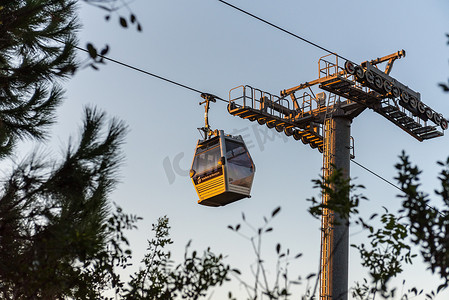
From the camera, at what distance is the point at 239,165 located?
1473 centimetres

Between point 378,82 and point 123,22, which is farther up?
point 378,82

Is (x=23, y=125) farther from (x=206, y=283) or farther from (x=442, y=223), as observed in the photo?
(x=442, y=223)

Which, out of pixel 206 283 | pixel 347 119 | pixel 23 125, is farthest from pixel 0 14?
pixel 347 119

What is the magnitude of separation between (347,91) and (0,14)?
584 inches

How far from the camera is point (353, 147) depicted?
24266 millimetres

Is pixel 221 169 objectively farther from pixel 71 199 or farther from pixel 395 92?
pixel 395 92

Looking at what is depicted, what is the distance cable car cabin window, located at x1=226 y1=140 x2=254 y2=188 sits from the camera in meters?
14.5

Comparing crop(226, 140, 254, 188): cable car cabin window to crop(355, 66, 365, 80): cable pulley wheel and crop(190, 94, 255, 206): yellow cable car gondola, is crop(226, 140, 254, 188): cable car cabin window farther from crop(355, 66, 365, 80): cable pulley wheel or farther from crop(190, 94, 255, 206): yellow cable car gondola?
crop(355, 66, 365, 80): cable pulley wheel

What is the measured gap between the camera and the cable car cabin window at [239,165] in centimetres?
1454

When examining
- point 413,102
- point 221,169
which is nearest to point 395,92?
point 413,102

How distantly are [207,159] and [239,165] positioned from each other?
0.83 meters

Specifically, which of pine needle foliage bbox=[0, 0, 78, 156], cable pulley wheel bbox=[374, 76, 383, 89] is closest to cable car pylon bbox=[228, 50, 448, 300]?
cable pulley wheel bbox=[374, 76, 383, 89]

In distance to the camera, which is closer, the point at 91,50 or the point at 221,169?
the point at 91,50

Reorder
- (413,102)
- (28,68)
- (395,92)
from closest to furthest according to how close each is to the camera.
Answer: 1. (28,68)
2. (395,92)
3. (413,102)
